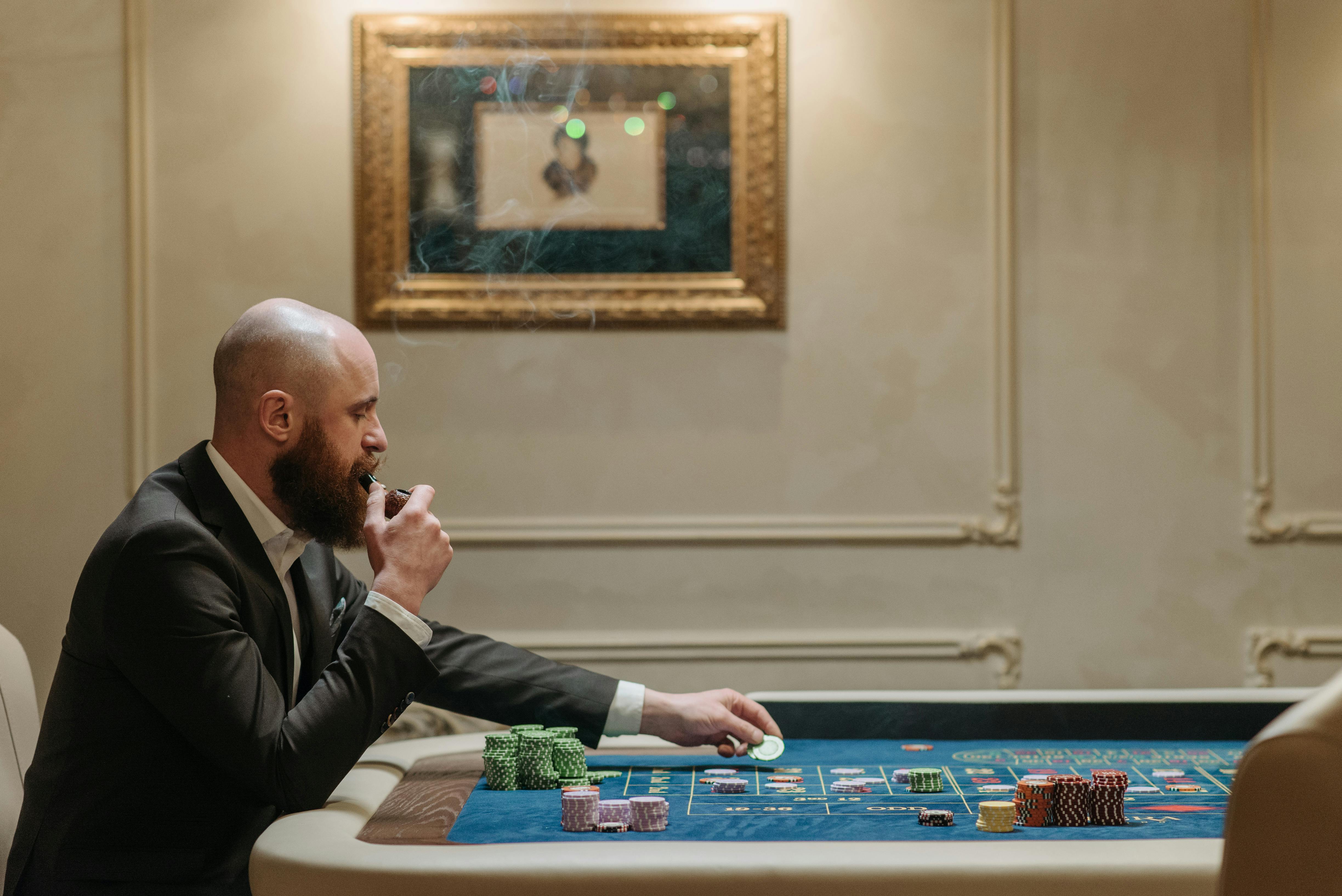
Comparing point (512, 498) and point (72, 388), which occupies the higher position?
point (72, 388)

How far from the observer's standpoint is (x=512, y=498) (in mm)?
3363

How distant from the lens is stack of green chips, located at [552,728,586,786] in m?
1.73

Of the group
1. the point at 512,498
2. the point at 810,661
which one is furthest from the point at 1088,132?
the point at 512,498

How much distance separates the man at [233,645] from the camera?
146cm

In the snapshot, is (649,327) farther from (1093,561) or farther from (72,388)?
(72,388)

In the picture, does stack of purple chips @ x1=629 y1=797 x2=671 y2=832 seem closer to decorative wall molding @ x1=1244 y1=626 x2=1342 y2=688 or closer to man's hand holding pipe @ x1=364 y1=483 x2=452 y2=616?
man's hand holding pipe @ x1=364 y1=483 x2=452 y2=616

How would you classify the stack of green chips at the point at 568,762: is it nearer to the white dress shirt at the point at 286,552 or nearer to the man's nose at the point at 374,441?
the white dress shirt at the point at 286,552

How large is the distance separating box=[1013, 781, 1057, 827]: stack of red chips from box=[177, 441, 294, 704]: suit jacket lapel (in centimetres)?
105

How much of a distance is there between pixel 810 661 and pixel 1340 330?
188 cm

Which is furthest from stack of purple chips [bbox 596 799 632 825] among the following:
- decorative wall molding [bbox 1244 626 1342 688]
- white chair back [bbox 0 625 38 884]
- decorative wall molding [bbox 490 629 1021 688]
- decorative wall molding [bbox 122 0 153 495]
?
decorative wall molding [bbox 1244 626 1342 688]

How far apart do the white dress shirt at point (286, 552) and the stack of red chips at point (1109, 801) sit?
2.95 feet

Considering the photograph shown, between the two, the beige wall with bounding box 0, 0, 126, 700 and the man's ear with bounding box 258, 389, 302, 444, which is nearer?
the man's ear with bounding box 258, 389, 302, 444

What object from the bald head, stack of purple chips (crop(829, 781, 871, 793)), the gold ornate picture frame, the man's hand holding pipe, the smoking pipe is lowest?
stack of purple chips (crop(829, 781, 871, 793))

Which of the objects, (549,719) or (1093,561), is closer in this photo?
(549,719)
